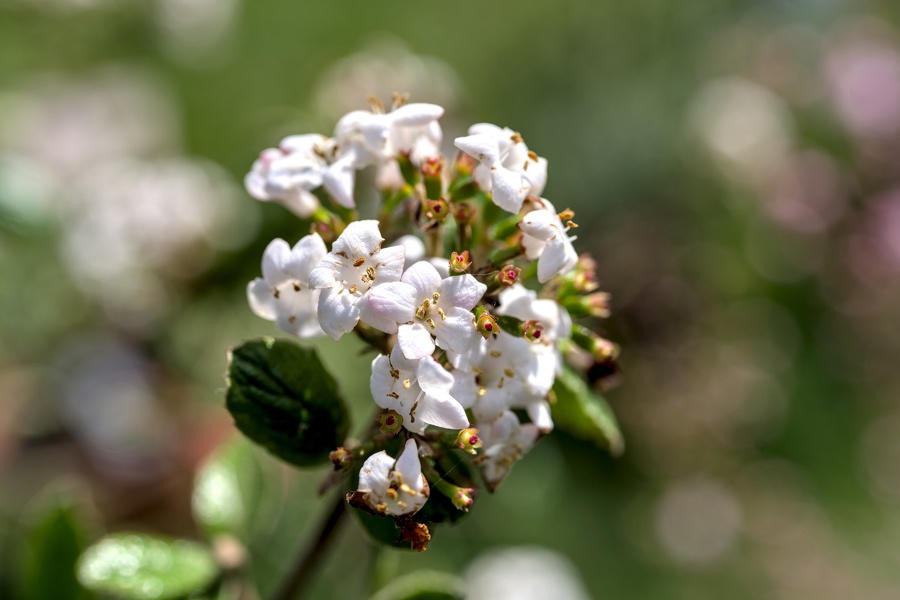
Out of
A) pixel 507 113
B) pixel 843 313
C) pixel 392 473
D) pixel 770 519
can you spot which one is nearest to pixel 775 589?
pixel 770 519

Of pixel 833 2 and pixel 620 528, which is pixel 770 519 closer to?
pixel 620 528

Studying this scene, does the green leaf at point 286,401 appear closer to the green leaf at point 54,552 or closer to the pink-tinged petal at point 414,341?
the pink-tinged petal at point 414,341

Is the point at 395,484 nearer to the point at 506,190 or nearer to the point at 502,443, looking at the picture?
the point at 502,443

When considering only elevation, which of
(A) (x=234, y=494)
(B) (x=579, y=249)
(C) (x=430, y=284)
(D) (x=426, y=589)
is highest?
(C) (x=430, y=284)

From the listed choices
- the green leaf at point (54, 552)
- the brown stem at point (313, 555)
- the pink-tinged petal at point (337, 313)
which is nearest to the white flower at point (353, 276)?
the pink-tinged petal at point (337, 313)

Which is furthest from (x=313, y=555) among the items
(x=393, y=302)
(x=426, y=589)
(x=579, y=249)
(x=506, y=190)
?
(x=579, y=249)

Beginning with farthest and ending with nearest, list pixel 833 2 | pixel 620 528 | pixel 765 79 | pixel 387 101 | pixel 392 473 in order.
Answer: pixel 833 2
pixel 765 79
pixel 620 528
pixel 387 101
pixel 392 473

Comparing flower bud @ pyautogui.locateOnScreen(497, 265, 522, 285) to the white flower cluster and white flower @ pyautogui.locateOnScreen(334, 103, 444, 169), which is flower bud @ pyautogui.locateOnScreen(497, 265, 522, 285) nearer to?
the white flower cluster
